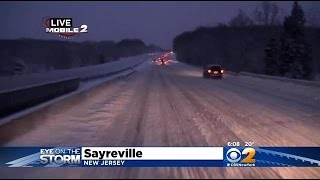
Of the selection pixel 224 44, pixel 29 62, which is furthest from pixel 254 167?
pixel 224 44

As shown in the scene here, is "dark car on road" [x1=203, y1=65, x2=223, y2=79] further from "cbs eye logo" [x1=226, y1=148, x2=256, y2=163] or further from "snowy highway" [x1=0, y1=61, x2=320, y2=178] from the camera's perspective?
"cbs eye logo" [x1=226, y1=148, x2=256, y2=163]

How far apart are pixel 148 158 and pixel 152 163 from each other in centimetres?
11

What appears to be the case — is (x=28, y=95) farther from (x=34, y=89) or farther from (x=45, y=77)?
(x=45, y=77)

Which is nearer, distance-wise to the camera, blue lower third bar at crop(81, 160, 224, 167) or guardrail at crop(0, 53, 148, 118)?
blue lower third bar at crop(81, 160, 224, 167)

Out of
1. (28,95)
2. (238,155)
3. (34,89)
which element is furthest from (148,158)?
(34,89)

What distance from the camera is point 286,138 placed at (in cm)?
1020

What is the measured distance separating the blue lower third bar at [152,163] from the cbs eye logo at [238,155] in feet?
0.52

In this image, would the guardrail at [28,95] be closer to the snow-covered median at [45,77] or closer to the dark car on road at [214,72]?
the snow-covered median at [45,77]

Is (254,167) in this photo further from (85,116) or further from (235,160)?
(85,116)

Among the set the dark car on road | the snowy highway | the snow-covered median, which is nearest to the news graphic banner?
the snowy highway

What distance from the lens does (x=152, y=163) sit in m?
6.70

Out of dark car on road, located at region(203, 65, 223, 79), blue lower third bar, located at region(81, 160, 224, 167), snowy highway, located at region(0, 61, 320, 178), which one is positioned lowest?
dark car on road, located at region(203, 65, 223, 79)

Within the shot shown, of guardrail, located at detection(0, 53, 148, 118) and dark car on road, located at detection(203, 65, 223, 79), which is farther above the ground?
guardrail, located at detection(0, 53, 148, 118)

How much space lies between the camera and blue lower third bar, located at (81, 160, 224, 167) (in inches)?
256
